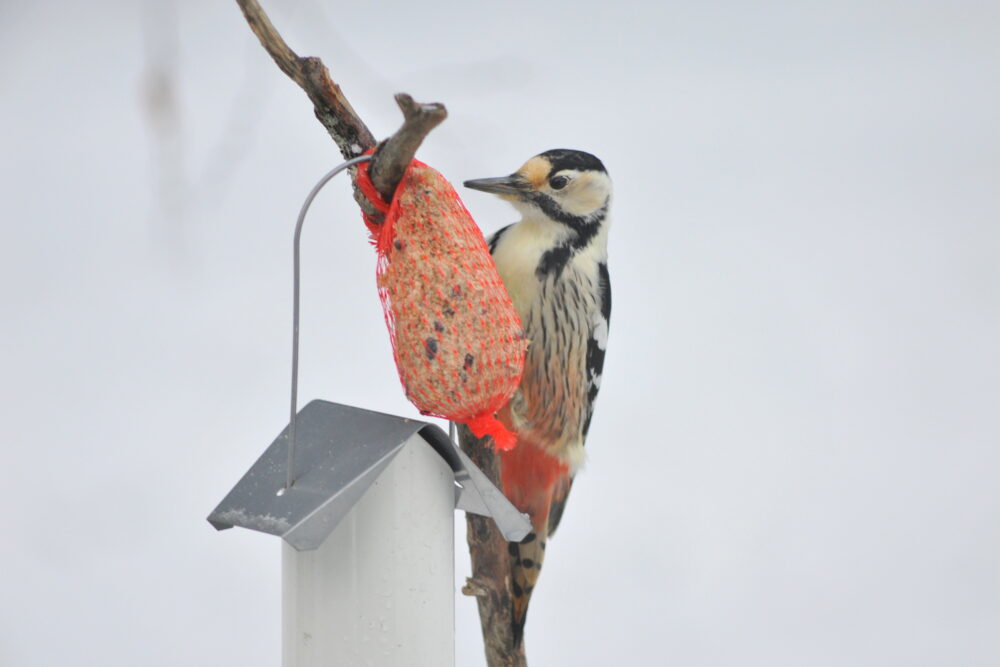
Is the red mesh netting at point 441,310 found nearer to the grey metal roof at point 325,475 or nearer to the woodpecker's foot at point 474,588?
the grey metal roof at point 325,475

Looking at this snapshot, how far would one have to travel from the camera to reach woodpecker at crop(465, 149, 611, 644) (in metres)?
1.56

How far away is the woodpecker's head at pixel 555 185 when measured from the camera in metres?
1.55

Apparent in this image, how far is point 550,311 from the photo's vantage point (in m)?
1.57

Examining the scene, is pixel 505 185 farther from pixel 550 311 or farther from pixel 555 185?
pixel 550 311

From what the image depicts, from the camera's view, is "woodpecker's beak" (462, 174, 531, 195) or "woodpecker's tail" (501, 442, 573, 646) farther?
"woodpecker's tail" (501, 442, 573, 646)

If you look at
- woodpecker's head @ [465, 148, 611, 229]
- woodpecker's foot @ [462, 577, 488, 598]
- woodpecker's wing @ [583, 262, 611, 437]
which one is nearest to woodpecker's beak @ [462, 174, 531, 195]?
woodpecker's head @ [465, 148, 611, 229]

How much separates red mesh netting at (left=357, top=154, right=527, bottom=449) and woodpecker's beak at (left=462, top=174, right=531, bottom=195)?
21 centimetres

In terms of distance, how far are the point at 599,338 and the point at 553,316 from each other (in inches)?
4.8

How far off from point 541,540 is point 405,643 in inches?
19.4

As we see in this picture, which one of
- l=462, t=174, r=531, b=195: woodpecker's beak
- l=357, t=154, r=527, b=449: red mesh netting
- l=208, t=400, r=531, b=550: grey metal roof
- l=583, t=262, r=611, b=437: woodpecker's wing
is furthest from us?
l=583, t=262, r=611, b=437: woodpecker's wing

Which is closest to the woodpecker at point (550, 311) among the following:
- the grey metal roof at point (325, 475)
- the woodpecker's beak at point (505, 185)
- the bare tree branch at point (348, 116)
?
the woodpecker's beak at point (505, 185)

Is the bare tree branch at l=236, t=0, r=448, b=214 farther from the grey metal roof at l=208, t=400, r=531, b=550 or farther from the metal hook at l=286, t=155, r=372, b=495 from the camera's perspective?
the grey metal roof at l=208, t=400, r=531, b=550

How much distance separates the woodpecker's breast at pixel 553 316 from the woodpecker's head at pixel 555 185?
0.03 metres

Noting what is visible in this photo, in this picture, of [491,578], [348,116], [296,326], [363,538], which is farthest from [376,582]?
[348,116]
